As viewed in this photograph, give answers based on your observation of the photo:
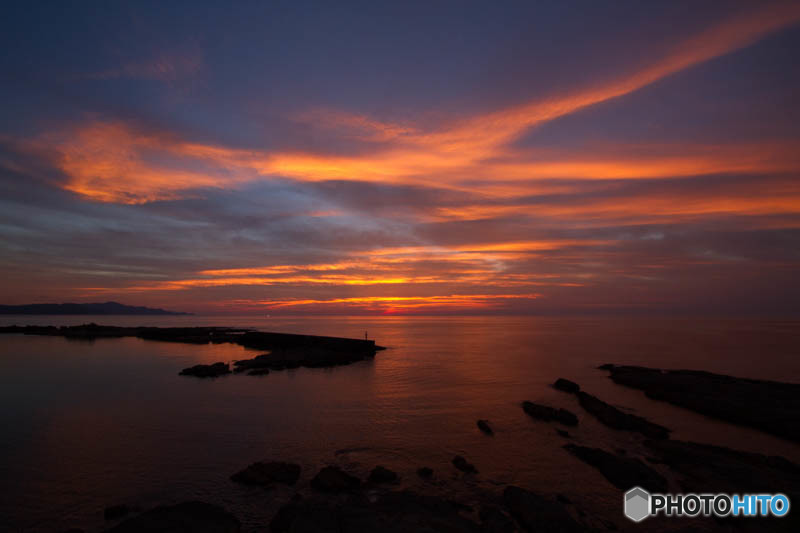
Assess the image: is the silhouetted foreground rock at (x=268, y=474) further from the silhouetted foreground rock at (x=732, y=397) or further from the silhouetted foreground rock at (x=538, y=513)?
the silhouetted foreground rock at (x=732, y=397)

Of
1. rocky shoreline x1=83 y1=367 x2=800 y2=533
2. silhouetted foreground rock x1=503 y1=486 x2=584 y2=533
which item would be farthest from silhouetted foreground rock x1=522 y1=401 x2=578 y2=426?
silhouetted foreground rock x1=503 y1=486 x2=584 y2=533

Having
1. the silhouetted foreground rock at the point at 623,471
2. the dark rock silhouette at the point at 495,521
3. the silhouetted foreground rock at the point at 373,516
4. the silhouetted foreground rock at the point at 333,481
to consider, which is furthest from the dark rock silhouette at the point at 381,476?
the silhouetted foreground rock at the point at 623,471

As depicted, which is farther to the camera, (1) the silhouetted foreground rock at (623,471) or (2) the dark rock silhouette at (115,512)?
(1) the silhouetted foreground rock at (623,471)

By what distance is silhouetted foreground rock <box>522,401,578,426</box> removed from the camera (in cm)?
2036

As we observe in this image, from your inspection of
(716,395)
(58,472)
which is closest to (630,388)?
(716,395)

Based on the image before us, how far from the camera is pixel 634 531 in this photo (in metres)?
10.6

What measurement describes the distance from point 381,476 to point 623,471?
9035 millimetres

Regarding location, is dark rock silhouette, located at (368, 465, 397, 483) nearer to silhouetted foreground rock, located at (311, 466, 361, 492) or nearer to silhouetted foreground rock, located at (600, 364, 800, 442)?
silhouetted foreground rock, located at (311, 466, 361, 492)

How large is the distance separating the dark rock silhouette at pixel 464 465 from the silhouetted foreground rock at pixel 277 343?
28346 millimetres

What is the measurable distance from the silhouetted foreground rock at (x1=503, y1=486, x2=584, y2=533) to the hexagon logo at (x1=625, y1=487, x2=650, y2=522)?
2134 mm

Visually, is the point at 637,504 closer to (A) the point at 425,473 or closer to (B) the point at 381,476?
(A) the point at 425,473

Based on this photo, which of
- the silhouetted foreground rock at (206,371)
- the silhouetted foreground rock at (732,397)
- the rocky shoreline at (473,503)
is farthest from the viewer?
the silhouetted foreground rock at (206,371)

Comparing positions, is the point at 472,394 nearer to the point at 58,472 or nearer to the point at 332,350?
the point at 58,472

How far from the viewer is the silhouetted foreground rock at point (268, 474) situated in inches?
505
